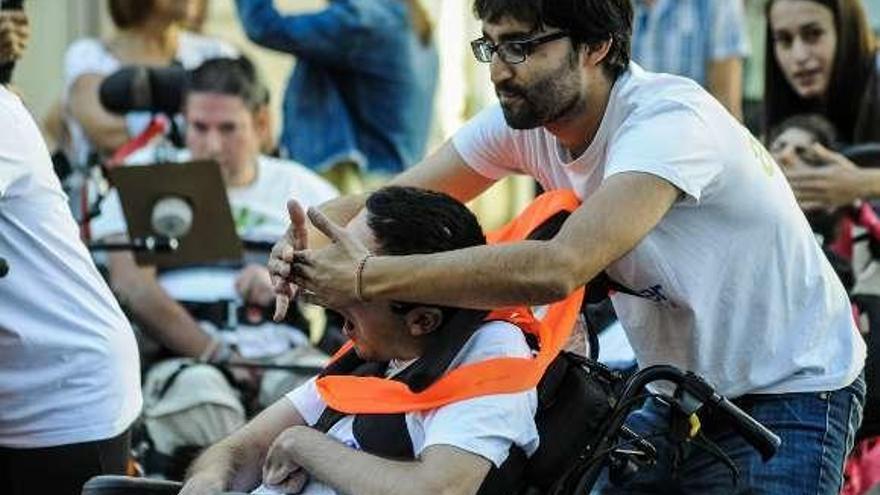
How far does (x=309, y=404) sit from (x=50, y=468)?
75 centimetres

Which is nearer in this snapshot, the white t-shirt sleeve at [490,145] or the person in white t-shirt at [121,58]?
the white t-shirt sleeve at [490,145]

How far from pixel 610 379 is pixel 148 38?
4.71 m

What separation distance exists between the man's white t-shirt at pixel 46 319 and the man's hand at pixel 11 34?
19.5 inches

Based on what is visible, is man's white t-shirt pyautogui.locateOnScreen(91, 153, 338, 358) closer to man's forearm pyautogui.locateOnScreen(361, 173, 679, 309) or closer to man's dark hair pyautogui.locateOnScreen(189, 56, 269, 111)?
man's dark hair pyautogui.locateOnScreen(189, 56, 269, 111)

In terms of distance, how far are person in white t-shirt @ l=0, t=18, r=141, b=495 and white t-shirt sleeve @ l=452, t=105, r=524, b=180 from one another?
878mm

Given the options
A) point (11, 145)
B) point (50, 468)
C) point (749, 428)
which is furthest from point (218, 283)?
point (749, 428)

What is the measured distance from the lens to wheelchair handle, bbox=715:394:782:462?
3.63m

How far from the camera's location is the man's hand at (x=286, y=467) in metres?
3.69

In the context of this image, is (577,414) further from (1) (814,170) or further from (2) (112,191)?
(2) (112,191)

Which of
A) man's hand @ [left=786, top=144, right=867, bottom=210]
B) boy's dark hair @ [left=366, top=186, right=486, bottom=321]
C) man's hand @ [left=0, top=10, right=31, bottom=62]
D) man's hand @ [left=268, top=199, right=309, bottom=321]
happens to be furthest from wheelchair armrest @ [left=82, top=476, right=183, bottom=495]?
man's hand @ [left=786, top=144, right=867, bottom=210]

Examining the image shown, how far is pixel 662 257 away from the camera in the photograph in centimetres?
370

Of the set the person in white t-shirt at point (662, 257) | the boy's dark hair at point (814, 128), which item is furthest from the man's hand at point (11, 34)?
the boy's dark hair at point (814, 128)

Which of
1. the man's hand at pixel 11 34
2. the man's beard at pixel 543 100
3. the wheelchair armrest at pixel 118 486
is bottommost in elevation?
the wheelchair armrest at pixel 118 486

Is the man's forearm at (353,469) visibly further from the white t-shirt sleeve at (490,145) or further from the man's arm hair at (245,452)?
the white t-shirt sleeve at (490,145)
